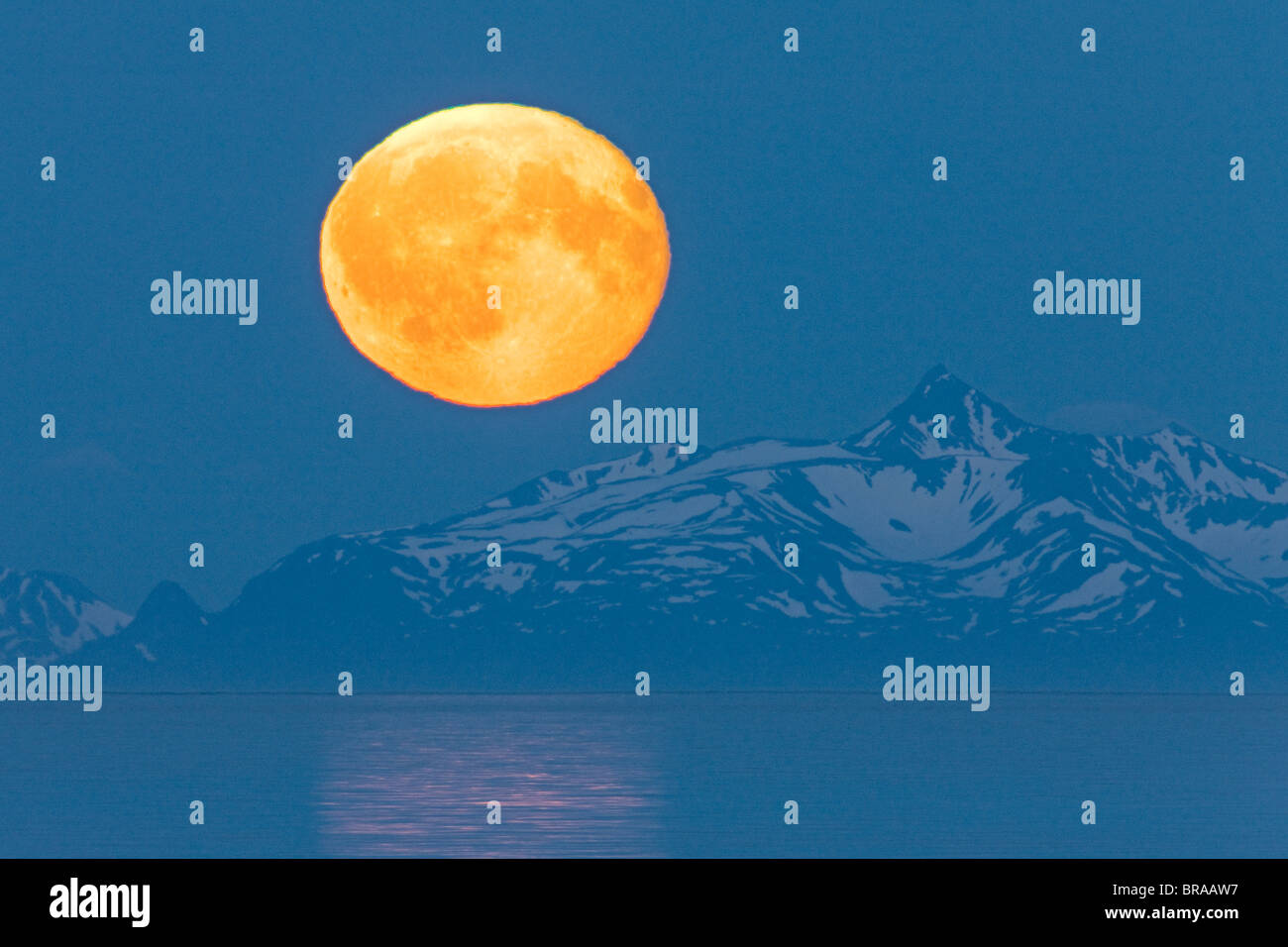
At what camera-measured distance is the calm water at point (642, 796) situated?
39.8 meters

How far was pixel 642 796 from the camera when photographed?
179 ft

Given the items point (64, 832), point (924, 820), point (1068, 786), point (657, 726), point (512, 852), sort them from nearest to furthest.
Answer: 1. point (512, 852)
2. point (64, 832)
3. point (924, 820)
4. point (1068, 786)
5. point (657, 726)

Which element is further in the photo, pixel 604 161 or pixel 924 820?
pixel 924 820

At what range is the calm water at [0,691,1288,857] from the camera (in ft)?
131

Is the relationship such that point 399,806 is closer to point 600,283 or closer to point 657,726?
point 600,283

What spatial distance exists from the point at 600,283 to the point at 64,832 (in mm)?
19346

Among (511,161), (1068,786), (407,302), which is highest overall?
(511,161)

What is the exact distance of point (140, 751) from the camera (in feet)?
337

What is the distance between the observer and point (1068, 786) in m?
63.6
